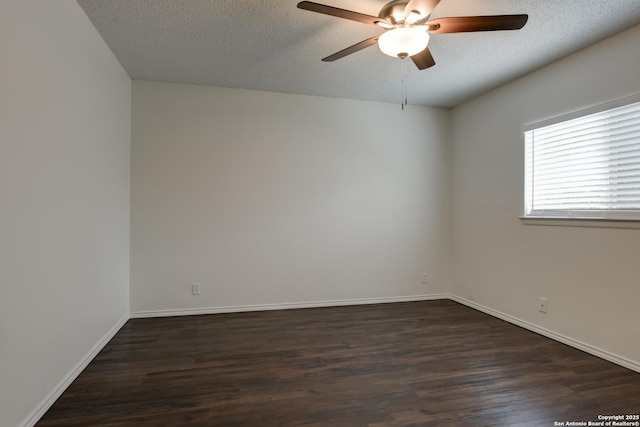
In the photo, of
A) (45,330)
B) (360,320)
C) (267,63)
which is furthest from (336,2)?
(360,320)

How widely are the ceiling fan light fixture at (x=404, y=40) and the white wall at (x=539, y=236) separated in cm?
172

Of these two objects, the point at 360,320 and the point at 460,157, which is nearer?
the point at 360,320

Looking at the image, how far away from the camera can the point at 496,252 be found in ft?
11.8

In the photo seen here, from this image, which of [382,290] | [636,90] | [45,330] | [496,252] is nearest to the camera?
[45,330]

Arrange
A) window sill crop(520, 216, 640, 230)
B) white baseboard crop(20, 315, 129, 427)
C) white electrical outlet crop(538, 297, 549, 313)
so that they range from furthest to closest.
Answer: white electrical outlet crop(538, 297, 549, 313), window sill crop(520, 216, 640, 230), white baseboard crop(20, 315, 129, 427)

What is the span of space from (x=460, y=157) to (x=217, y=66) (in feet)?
9.95

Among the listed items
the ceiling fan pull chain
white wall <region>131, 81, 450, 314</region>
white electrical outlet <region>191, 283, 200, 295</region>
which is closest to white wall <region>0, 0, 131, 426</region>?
white wall <region>131, 81, 450, 314</region>

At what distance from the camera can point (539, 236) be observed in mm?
3088

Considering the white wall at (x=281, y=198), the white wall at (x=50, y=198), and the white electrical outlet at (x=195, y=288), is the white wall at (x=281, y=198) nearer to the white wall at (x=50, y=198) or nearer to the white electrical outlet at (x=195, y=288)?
the white electrical outlet at (x=195, y=288)

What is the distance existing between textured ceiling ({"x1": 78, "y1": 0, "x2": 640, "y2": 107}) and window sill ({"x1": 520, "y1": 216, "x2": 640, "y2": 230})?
4.59 feet

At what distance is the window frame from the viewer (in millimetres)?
2379

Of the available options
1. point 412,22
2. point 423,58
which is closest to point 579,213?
point 423,58

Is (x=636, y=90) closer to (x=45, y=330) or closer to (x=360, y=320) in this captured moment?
(x=360, y=320)

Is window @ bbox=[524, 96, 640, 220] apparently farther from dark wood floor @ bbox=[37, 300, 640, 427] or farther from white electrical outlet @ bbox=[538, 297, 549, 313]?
dark wood floor @ bbox=[37, 300, 640, 427]
